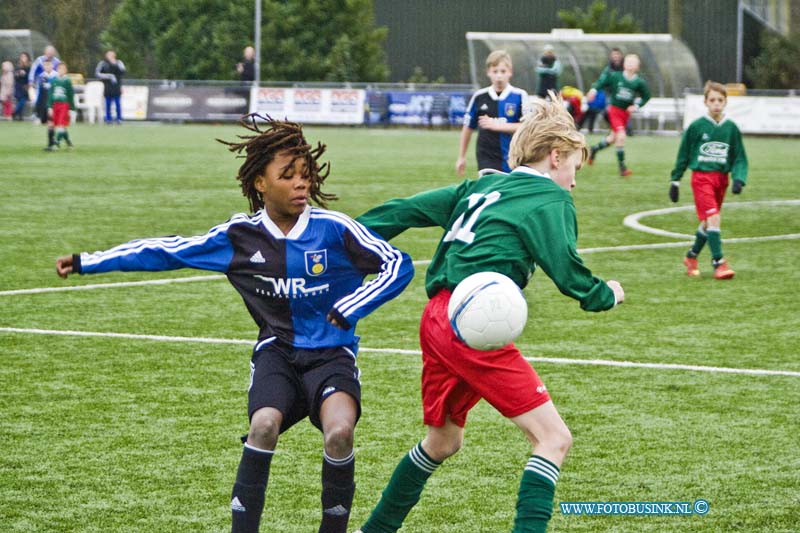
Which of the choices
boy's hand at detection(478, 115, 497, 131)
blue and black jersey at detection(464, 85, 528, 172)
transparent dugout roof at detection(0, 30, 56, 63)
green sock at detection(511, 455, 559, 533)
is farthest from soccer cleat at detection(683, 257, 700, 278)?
transparent dugout roof at detection(0, 30, 56, 63)

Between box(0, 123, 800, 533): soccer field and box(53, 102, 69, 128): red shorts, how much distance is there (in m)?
13.6

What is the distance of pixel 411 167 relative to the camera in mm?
23984

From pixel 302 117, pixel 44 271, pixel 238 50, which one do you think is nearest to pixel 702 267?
pixel 44 271

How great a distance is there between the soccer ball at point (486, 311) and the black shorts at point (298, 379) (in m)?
0.46

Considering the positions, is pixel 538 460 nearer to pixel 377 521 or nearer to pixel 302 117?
pixel 377 521

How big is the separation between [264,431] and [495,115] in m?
8.97

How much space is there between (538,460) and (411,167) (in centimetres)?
1967

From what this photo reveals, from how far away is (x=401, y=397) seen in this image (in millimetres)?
7113

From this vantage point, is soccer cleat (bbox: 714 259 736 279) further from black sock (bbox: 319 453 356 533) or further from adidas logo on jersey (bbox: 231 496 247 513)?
adidas logo on jersey (bbox: 231 496 247 513)

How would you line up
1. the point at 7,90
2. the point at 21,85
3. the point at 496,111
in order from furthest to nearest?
the point at 7,90, the point at 21,85, the point at 496,111

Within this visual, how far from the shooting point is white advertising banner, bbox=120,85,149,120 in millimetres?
42094

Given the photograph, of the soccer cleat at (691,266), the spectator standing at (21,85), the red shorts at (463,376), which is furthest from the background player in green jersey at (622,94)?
the spectator standing at (21,85)

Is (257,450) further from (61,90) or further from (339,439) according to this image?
(61,90)

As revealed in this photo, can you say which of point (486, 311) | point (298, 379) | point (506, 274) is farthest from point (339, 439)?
point (506, 274)
